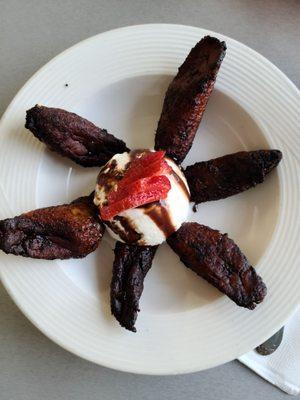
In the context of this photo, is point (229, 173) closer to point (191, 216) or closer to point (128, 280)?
point (191, 216)

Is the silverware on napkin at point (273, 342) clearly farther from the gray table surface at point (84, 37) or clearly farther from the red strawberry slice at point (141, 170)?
the red strawberry slice at point (141, 170)

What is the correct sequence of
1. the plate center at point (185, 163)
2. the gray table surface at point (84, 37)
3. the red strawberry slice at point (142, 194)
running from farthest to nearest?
the gray table surface at point (84, 37)
the plate center at point (185, 163)
the red strawberry slice at point (142, 194)

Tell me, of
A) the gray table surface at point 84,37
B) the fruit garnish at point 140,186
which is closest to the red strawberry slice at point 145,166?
the fruit garnish at point 140,186

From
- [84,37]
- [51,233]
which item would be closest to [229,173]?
[51,233]

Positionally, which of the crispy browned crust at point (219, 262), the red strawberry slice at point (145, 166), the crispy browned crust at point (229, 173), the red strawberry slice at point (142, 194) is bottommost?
the crispy browned crust at point (219, 262)

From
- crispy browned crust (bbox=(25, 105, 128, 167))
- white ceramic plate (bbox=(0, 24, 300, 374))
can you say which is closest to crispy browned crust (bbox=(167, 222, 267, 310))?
white ceramic plate (bbox=(0, 24, 300, 374))
